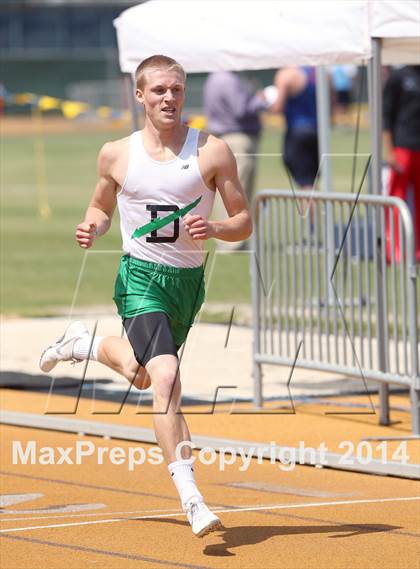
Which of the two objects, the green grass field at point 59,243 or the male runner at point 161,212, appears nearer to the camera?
the male runner at point 161,212

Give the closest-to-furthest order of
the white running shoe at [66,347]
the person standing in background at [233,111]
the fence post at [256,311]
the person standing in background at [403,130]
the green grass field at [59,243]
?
the white running shoe at [66,347]
the fence post at [256,311]
the green grass field at [59,243]
the person standing in background at [403,130]
the person standing in background at [233,111]

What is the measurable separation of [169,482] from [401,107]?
9973 mm

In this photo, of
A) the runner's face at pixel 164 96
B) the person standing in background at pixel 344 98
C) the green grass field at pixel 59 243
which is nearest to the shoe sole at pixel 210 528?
the runner's face at pixel 164 96

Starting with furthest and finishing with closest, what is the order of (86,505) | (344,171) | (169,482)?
(344,171) < (169,482) < (86,505)

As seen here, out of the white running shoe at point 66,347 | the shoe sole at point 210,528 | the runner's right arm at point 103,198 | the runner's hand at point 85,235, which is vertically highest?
the runner's right arm at point 103,198

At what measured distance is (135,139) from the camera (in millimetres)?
7309

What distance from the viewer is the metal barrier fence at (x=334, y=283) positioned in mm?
9328

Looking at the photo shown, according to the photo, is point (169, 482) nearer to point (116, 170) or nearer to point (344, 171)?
point (116, 170)

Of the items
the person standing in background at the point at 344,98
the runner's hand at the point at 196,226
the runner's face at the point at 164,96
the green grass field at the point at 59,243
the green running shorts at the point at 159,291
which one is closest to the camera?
the runner's hand at the point at 196,226

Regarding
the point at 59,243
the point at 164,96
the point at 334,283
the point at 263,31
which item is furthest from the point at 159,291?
the point at 59,243

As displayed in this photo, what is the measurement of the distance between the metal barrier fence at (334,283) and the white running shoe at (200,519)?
108 inches

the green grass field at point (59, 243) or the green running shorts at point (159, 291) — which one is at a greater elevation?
the green running shorts at point (159, 291)

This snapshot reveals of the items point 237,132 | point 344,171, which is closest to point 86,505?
point 237,132

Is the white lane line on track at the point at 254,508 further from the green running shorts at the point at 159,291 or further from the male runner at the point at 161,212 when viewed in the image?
the green running shorts at the point at 159,291
